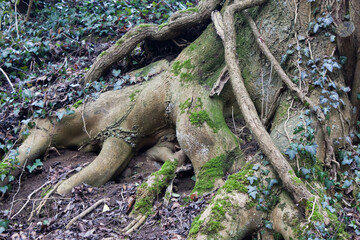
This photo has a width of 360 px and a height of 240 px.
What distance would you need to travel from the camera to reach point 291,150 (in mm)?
3385

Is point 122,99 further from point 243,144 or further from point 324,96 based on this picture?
point 324,96

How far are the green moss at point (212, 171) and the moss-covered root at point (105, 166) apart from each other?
1267mm

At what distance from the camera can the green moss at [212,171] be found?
3.88 meters

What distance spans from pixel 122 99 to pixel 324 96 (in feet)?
8.85

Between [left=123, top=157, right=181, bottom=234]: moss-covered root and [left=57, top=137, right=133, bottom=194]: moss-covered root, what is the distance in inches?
29.6

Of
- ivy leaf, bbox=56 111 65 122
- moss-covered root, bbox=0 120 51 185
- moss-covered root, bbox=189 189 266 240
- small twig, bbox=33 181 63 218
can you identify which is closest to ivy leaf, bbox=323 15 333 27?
moss-covered root, bbox=189 189 266 240

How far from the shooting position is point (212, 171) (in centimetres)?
397

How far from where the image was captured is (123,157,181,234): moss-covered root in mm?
3701

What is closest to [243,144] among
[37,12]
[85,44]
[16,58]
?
[85,44]

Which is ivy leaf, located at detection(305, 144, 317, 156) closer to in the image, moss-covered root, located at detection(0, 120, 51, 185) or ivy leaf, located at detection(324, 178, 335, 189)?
ivy leaf, located at detection(324, 178, 335, 189)

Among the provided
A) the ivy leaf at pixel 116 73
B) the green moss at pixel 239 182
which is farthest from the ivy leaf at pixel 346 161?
the ivy leaf at pixel 116 73

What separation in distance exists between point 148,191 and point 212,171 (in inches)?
30.5

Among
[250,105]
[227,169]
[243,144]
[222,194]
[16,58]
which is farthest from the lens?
[16,58]

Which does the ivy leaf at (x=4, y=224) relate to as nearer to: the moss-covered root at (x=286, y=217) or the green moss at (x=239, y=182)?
the green moss at (x=239, y=182)
